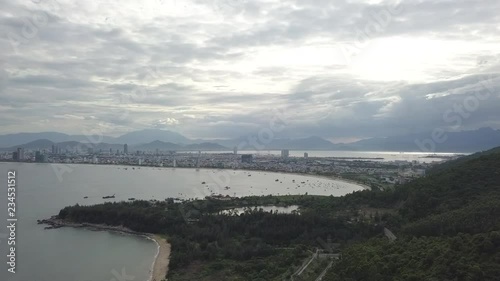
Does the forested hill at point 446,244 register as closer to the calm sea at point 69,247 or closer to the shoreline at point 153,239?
the shoreline at point 153,239

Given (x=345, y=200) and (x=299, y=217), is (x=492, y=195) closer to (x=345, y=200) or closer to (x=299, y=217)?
(x=299, y=217)


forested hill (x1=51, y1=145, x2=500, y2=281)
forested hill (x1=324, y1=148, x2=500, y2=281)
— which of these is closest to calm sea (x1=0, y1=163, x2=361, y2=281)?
forested hill (x1=51, y1=145, x2=500, y2=281)

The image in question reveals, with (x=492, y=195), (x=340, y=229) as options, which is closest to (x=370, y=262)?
(x=492, y=195)

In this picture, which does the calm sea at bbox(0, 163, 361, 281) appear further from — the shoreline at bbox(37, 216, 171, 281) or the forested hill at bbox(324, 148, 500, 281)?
the forested hill at bbox(324, 148, 500, 281)

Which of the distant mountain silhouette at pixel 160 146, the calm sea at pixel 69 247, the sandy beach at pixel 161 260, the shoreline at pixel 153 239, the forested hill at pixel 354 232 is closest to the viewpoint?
the forested hill at pixel 354 232

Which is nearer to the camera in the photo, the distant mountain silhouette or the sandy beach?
the sandy beach

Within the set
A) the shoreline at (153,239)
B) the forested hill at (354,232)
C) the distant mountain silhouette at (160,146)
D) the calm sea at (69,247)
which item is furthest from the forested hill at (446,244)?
the distant mountain silhouette at (160,146)

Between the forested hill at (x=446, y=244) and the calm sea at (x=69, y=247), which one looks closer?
the forested hill at (x=446, y=244)
